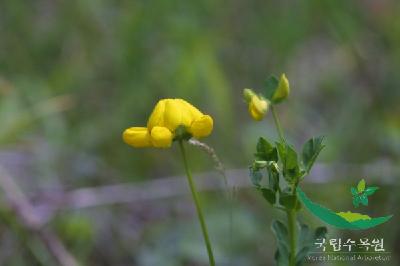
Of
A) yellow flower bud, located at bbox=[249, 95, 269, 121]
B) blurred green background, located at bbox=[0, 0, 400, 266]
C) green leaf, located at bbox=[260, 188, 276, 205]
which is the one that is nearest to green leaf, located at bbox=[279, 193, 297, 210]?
green leaf, located at bbox=[260, 188, 276, 205]

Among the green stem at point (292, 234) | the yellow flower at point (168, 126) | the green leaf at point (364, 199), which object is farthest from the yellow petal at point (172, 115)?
the green leaf at point (364, 199)

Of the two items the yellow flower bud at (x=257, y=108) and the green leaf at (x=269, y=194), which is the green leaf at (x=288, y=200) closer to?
the green leaf at (x=269, y=194)

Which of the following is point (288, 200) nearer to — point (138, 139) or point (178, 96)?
point (138, 139)

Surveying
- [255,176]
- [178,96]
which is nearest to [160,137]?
[255,176]

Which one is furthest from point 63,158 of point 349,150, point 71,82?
point 349,150

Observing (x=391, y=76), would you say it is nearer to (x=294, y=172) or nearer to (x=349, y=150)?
(x=349, y=150)

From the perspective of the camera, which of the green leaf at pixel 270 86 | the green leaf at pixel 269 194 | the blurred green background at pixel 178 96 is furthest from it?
the blurred green background at pixel 178 96
